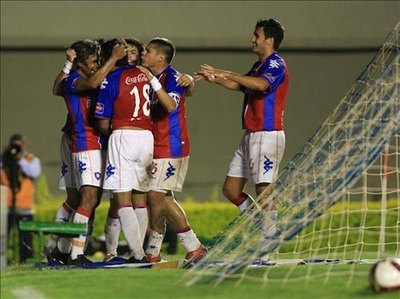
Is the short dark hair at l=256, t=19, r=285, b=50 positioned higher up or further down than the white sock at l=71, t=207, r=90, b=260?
higher up

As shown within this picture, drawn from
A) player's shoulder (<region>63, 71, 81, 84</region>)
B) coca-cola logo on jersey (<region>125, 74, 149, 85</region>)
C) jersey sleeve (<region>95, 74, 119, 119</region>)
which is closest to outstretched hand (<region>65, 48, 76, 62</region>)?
player's shoulder (<region>63, 71, 81, 84</region>)

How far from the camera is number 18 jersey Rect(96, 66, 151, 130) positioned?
11961 millimetres

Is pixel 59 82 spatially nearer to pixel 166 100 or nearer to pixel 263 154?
pixel 166 100

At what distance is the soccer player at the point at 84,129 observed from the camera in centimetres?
1230

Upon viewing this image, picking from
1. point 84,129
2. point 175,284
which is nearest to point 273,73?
point 84,129

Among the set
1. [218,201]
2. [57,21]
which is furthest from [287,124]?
[57,21]

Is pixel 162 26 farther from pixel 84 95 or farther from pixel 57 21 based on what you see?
pixel 84 95

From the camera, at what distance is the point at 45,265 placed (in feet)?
38.9

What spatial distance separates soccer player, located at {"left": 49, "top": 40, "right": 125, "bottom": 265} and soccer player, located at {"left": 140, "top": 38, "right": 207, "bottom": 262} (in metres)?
0.48

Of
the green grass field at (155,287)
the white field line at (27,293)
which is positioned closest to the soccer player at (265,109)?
the green grass field at (155,287)

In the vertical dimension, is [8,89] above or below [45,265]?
above

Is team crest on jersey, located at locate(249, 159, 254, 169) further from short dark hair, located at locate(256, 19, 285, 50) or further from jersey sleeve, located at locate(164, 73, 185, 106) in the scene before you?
short dark hair, located at locate(256, 19, 285, 50)

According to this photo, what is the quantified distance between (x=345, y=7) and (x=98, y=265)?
10498 millimetres

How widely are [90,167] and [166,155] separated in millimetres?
701
